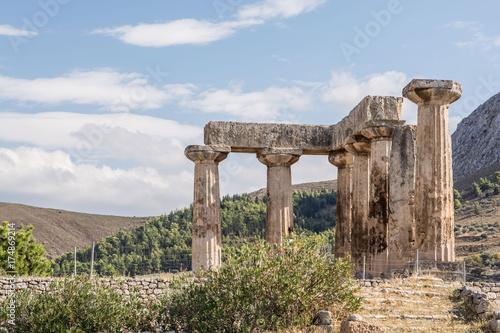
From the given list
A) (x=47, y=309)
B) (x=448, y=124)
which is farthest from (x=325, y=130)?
(x=47, y=309)

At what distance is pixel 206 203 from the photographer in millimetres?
28453

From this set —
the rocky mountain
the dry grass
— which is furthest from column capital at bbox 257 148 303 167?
the rocky mountain

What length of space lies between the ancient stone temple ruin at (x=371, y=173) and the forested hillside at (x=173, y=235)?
4325cm

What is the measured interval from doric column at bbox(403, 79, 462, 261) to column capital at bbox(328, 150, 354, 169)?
7.53 metres

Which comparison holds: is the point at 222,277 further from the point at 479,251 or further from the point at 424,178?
the point at 479,251

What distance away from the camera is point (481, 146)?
107125 mm

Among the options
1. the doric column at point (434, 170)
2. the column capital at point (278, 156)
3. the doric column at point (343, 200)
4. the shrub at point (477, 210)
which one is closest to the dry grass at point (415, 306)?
the doric column at point (434, 170)

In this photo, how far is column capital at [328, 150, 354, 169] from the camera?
30062 millimetres

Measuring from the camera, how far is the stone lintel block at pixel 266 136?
28.6 m

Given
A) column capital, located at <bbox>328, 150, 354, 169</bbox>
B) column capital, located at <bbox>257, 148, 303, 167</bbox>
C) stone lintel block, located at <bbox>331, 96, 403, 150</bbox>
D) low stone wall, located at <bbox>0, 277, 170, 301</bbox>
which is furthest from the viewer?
column capital, located at <bbox>328, 150, 354, 169</bbox>

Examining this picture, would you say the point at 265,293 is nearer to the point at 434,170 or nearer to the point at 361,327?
the point at 361,327

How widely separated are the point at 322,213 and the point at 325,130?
256ft

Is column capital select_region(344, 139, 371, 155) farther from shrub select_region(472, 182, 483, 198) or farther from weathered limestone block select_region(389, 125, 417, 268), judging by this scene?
shrub select_region(472, 182, 483, 198)

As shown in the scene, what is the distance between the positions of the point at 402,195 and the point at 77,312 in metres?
12.0
